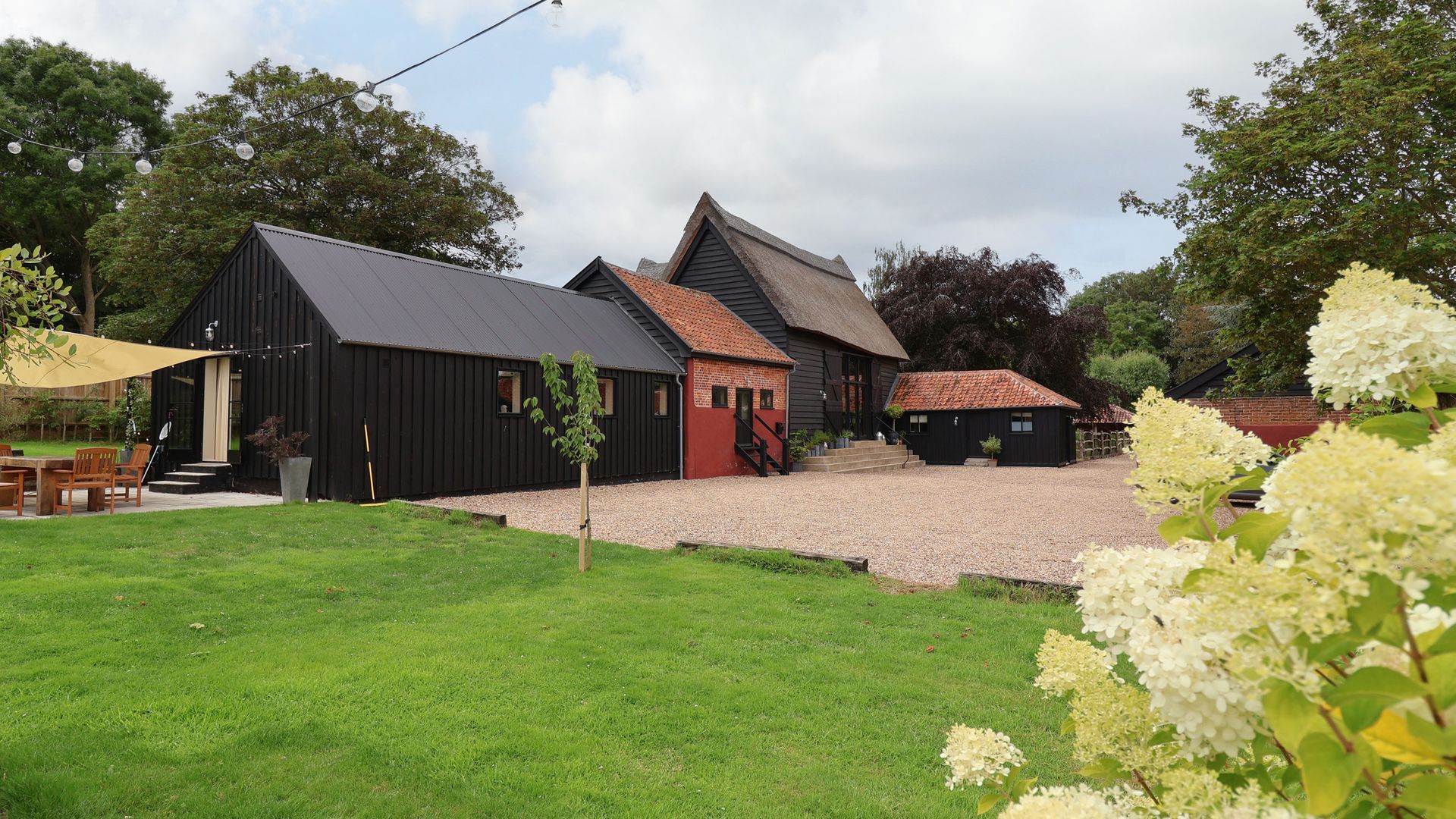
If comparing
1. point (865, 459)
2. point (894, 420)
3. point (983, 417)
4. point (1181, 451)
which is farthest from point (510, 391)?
point (983, 417)

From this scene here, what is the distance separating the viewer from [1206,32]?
33.6ft

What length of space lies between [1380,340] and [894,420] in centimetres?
2735

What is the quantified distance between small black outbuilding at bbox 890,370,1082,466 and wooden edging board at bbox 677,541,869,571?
20.4 m

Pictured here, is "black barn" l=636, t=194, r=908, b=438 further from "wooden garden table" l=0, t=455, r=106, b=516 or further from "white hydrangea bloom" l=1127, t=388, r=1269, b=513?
"white hydrangea bloom" l=1127, t=388, r=1269, b=513

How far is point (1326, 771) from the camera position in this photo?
756 mm

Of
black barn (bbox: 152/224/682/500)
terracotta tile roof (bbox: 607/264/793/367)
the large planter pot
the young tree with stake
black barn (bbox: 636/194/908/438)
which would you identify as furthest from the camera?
black barn (bbox: 636/194/908/438)

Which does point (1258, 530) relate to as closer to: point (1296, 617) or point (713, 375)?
point (1296, 617)

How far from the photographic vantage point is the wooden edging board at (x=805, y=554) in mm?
7059

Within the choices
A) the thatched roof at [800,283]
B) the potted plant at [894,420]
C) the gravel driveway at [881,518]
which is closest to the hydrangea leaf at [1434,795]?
the gravel driveway at [881,518]

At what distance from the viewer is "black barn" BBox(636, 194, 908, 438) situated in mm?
22781

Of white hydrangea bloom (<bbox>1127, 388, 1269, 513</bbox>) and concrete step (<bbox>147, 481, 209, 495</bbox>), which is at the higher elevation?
white hydrangea bloom (<bbox>1127, 388, 1269, 513</bbox>)

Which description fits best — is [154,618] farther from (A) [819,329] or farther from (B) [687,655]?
(A) [819,329]

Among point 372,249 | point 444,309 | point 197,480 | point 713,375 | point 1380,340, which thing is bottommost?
point 197,480

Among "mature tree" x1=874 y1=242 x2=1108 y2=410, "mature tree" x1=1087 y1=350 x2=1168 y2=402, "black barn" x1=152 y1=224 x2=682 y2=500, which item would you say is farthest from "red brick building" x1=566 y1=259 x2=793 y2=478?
"mature tree" x1=1087 y1=350 x2=1168 y2=402
